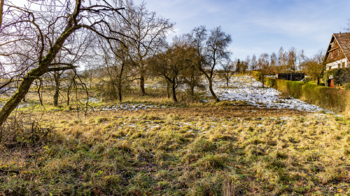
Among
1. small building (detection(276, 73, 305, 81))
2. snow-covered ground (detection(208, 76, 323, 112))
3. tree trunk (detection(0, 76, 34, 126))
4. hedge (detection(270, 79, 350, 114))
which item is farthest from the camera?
small building (detection(276, 73, 305, 81))

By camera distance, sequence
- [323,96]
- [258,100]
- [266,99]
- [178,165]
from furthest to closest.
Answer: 1. [266,99]
2. [258,100]
3. [323,96]
4. [178,165]

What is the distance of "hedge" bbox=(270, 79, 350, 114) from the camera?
990 centimetres

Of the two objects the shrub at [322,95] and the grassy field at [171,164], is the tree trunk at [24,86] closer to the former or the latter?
the grassy field at [171,164]

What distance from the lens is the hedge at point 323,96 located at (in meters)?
9.90

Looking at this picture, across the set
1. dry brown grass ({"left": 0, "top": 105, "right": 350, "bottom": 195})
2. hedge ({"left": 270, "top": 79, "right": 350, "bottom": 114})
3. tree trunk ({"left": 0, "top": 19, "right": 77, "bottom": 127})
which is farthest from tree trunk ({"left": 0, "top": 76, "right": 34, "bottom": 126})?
hedge ({"left": 270, "top": 79, "right": 350, "bottom": 114})

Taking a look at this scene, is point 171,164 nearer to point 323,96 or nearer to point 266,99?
point 323,96

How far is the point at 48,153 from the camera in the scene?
13.1 feet

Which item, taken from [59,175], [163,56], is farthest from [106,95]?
[59,175]

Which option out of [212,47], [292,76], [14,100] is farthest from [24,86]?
[292,76]

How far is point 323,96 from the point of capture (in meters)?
12.1

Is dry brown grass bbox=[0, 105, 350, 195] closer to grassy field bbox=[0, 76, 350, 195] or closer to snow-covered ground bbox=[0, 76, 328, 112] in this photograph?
grassy field bbox=[0, 76, 350, 195]

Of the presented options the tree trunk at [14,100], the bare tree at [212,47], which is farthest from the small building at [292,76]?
the tree trunk at [14,100]

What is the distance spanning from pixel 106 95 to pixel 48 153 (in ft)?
41.7

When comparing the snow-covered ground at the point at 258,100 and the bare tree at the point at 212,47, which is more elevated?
the bare tree at the point at 212,47
